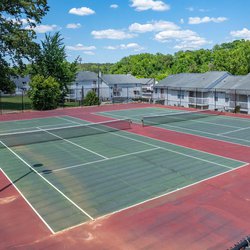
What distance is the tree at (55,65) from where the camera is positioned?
40156mm

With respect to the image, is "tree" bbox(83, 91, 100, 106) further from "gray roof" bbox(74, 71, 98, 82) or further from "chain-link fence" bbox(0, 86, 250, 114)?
"gray roof" bbox(74, 71, 98, 82)

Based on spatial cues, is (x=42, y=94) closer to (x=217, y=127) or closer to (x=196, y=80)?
(x=217, y=127)

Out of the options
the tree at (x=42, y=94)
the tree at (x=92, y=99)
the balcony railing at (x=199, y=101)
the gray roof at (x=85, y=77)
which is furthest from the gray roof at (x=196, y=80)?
the gray roof at (x=85, y=77)

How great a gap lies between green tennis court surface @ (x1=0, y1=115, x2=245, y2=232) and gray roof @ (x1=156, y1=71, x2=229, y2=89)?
24656 mm

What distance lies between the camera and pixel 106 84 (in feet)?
203

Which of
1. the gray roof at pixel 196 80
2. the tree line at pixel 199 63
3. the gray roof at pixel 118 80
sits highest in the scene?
the tree line at pixel 199 63

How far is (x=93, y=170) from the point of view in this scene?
1223 centimetres

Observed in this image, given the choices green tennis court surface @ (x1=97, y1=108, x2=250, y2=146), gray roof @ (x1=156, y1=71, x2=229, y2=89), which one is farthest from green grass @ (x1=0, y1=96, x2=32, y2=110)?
gray roof @ (x1=156, y1=71, x2=229, y2=89)

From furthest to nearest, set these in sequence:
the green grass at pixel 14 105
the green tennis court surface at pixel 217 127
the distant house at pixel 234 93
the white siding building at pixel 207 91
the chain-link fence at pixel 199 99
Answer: the green grass at pixel 14 105 → the white siding building at pixel 207 91 → the chain-link fence at pixel 199 99 → the distant house at pixel 234 93 → the green tennis court surface at pixel 217 127

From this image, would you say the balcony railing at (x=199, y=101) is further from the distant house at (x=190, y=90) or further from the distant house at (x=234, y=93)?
the distant house at (x=234, y=93)

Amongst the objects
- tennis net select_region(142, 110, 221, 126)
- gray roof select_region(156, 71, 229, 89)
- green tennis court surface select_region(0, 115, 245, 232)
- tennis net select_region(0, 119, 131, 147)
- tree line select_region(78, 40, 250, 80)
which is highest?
A: tree line select_region(78, 40, 250, 80)

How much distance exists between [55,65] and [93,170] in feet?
103

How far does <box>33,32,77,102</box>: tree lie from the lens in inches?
1581

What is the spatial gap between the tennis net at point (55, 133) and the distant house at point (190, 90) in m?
20.4
